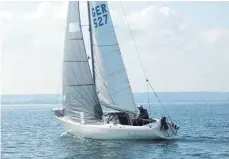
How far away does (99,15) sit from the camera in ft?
114

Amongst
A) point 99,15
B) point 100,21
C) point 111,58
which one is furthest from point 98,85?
point 99,15

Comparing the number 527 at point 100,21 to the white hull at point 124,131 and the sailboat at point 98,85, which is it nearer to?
the sailboat at point 98,85

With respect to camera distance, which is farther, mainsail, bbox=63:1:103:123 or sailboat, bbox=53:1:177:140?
mainsail, bbox=63:1:103:123

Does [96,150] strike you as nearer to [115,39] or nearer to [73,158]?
[73,158]

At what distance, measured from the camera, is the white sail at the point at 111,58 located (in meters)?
34.3

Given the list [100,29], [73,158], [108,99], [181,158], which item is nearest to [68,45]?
[100,29]

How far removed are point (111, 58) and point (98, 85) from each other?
2662 mm

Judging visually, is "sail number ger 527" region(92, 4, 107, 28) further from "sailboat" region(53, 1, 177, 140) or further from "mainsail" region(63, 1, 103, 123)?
"mainsail" region(63, 1, 103, 123)

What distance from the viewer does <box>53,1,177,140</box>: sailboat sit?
33.8m

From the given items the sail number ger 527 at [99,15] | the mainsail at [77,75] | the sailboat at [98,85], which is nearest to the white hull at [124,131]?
the sailboat at [98,85]

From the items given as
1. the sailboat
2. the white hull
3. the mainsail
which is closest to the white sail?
the sailboat

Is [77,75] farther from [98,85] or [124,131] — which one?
[124,131]

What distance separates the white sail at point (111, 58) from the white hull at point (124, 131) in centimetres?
234

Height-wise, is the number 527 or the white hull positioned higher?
the number 527
